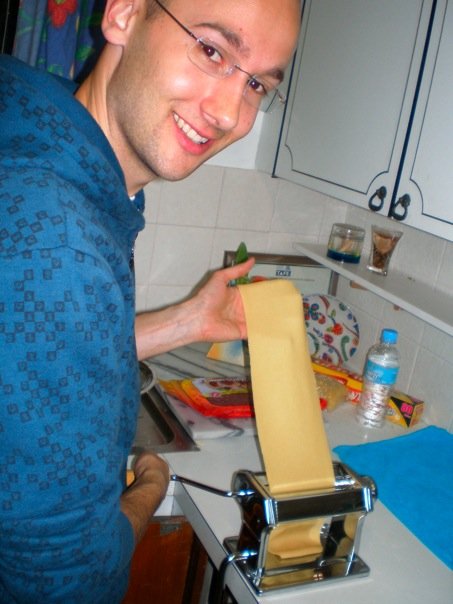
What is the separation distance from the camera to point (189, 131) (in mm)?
826

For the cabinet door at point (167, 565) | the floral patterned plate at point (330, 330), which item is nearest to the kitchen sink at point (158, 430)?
the cabinet door at point (167, 565)

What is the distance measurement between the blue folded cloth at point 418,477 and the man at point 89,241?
23.4 inches

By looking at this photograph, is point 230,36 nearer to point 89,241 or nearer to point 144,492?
point 89,241

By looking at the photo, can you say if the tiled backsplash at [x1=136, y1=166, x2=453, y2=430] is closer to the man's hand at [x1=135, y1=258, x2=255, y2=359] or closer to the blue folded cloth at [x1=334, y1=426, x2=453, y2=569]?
the blue folded cloth at [x1=334, y1=426, x2=453, y2=569]

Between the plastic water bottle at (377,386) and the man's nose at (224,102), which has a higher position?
the man's nose at (224,102)

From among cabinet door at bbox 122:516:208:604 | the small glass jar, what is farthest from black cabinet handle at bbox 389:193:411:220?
cabinet door at bbox 122:516:208:604

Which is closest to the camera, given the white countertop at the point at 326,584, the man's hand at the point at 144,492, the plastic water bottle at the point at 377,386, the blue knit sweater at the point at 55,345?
the blue knit sweater at the point at 55,345

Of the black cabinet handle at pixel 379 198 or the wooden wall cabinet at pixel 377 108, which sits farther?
the black cabinet handle at pixel 379 198

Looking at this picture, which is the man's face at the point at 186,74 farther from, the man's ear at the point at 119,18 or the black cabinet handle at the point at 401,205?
the black cabinet handle at the point at 401,205

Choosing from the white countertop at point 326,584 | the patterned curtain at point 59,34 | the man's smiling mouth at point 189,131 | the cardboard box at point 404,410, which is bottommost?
the white countertop at point 326,584

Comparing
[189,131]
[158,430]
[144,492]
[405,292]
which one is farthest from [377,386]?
[189,131]

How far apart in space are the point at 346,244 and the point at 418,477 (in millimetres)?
751

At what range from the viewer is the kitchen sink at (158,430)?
139 centimetres

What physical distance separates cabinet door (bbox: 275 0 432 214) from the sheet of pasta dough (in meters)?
0.53
